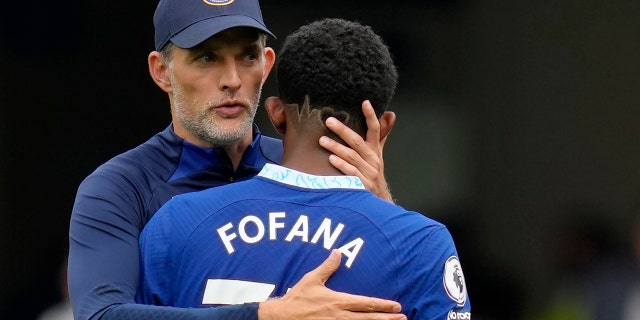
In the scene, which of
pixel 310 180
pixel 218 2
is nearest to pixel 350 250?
pixel 310 180

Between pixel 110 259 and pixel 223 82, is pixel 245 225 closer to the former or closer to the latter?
pixel 110 259

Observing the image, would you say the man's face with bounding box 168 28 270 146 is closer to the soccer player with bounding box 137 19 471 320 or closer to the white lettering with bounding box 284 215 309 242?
the soccer player with bounding box 137 19 471 320

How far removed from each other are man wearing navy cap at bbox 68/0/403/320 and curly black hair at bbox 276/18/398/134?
0.20 ft

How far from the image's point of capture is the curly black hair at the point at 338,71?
2.12m

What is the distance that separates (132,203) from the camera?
2.45 meters

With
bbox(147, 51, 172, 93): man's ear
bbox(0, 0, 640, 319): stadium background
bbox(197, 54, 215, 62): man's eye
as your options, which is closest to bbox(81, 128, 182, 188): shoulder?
bbox(147, 51, 172, 93): man's ear

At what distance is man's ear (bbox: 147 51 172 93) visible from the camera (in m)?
2.69

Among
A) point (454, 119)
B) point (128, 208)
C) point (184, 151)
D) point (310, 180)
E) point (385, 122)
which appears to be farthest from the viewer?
point (454, 119)

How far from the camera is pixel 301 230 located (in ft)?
6.68

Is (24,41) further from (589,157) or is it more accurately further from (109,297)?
(109,297)

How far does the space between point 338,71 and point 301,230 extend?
290mm

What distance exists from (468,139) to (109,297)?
400cm

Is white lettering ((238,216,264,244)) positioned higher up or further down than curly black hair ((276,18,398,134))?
further down

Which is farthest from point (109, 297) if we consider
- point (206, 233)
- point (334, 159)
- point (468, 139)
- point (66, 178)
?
point (468, 139)
